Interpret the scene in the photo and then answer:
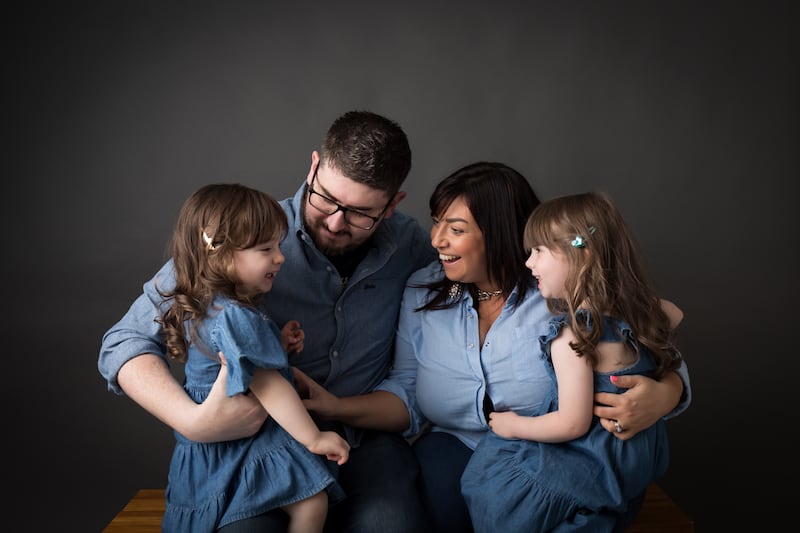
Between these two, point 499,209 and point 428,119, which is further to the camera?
point 428,119

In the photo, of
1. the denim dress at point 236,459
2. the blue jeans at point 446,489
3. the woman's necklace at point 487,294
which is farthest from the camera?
the woman's necklace at point 487,294

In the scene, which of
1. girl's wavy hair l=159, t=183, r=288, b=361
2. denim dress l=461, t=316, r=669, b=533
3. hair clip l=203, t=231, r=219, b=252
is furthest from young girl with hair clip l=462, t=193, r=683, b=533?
hair clip l=203, t=231, r=219, b=252

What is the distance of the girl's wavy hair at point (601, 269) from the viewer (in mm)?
2420

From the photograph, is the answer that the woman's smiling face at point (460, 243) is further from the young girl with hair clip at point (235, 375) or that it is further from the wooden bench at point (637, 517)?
the wooden bench at point (637, 517)

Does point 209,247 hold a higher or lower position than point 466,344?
higher

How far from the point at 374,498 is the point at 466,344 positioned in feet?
1.98

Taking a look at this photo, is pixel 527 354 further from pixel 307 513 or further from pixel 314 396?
pixel 307 513

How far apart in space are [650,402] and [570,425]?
25 centimetres

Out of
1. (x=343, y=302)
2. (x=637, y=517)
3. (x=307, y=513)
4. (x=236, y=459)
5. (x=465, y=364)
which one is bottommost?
(x=637, y=517)

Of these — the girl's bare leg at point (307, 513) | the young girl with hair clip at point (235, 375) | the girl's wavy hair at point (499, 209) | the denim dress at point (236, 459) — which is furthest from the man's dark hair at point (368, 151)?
the girl's bare leg at point (307, 513)

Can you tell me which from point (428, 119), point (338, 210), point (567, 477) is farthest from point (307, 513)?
point (428, 119)

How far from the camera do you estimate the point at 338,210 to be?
2775 millimetres

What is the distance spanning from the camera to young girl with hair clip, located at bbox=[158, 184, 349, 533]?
91.4 inches

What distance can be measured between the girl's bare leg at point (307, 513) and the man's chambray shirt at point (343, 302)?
1.57ft
